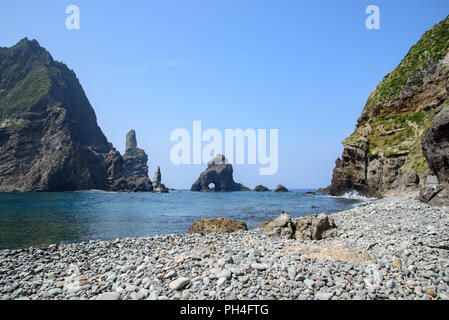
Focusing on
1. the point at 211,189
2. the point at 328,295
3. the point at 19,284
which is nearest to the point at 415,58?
the point at 328,295

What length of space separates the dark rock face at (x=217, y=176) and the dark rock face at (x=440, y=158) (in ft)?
574

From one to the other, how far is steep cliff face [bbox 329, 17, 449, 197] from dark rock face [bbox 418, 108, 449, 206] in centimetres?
1808

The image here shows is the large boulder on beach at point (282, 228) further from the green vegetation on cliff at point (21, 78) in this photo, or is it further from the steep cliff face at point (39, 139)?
the green vegetation on cliff at point (21, 78)

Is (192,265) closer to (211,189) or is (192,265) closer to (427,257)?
(427,257)

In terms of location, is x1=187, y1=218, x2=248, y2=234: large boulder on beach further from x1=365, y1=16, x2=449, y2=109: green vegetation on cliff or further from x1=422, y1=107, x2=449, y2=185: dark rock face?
x1=365, y1=16, x2=449, y2=109: green vegetation on cliff

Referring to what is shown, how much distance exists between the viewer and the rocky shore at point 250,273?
5.59 m

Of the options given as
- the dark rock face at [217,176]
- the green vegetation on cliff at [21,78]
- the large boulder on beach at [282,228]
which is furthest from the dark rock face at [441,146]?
the dark rock face at [217,176]

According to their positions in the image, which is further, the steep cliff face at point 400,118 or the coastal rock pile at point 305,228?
the steep cliff face at point 400,118

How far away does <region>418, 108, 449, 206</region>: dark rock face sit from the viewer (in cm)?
1477

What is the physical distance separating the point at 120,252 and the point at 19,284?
3.60 m

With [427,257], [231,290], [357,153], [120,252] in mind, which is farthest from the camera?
[357,153]

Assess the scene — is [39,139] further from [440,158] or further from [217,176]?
[440,158]

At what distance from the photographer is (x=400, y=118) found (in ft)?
150

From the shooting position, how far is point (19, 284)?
23.5ft
